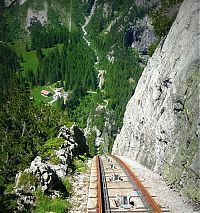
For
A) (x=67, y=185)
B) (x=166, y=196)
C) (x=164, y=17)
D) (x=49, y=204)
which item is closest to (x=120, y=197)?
(x=166, y=196)

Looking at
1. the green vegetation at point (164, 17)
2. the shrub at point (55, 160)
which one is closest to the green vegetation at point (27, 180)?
the shrub at point (55, 160)

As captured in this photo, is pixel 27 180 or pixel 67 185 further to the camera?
pixel 67 185

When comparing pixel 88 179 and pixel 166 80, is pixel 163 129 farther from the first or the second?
pixel 88 179

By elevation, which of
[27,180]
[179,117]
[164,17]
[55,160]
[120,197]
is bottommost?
[120,197]

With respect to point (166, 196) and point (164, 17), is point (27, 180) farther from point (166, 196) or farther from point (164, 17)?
point (164, 17)

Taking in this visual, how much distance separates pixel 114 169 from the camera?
31984 millimetres

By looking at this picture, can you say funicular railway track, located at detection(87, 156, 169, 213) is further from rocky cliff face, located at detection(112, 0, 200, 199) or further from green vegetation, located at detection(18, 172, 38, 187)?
green vegetation, located at detection(18, 172, 38, 187)

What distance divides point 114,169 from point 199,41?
46.0 feet

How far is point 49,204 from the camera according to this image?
712 inches

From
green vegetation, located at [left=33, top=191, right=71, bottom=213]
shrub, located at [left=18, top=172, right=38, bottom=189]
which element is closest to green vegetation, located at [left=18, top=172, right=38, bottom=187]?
shrub, located at [left=18, top=172, right=38, bottom=189]

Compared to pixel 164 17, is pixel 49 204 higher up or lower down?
lower down

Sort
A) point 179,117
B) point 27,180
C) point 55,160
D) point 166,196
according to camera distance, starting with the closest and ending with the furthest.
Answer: point 27,180, point 166,196, point 179,117, point 55,160

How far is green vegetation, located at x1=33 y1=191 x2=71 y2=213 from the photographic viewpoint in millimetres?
17562

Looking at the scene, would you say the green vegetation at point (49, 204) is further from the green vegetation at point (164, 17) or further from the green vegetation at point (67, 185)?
the green vegetation at point (164, 17)
